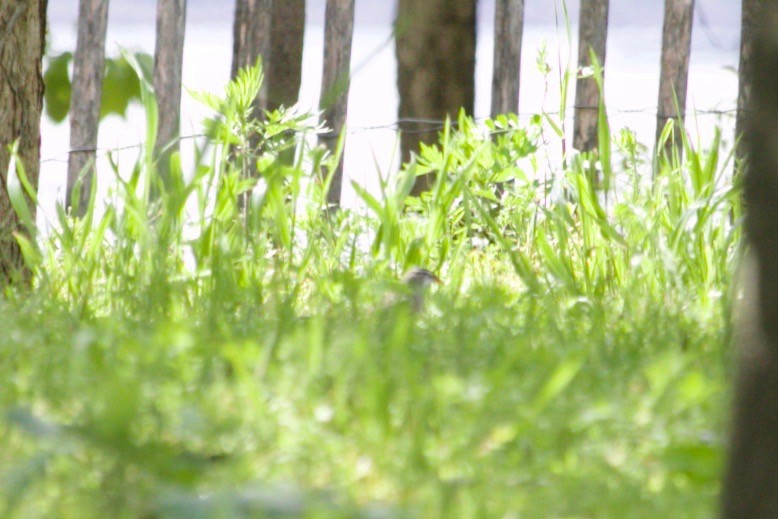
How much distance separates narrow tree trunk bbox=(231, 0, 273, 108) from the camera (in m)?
5.99

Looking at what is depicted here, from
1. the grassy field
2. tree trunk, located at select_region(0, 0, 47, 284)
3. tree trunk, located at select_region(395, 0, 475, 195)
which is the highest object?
tree trunk, located at select_region(395, 0, 475, 195)

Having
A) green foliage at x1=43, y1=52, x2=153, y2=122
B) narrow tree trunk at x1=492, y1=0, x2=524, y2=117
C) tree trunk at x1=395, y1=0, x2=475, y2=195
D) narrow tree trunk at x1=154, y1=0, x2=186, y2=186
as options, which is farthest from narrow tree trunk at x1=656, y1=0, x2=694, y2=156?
green foliage at x1=43, y1=52, x2=153, y2=122

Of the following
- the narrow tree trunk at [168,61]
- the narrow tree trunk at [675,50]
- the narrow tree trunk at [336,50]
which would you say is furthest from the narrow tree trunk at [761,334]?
the narrow tree trunk at [675,50]

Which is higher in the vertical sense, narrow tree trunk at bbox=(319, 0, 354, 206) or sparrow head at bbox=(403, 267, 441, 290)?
narrow tree trunk at bbox=(319, 0, 354, 206)

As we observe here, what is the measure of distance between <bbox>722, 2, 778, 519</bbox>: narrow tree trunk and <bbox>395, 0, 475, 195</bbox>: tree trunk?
439cm

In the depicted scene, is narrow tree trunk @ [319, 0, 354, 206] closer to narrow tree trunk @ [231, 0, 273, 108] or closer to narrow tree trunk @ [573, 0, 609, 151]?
narrow tree trunk @ [231, 0, 273, 108]

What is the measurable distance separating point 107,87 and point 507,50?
10.1ft

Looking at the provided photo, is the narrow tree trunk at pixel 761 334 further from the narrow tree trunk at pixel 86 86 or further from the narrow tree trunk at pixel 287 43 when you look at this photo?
the narrow tree trunk at pixel 86 86

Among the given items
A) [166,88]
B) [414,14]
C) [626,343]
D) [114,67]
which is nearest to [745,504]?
[626,343]

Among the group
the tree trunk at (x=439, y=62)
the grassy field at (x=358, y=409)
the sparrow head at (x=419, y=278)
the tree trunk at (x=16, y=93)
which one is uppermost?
the tree trunk at (x=439, y=62)

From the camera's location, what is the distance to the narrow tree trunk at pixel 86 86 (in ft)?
20.5

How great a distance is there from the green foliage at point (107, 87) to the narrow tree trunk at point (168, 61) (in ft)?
4.34

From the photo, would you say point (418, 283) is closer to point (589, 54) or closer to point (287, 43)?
point (287, 43)

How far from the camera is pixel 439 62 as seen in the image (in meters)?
5.42
